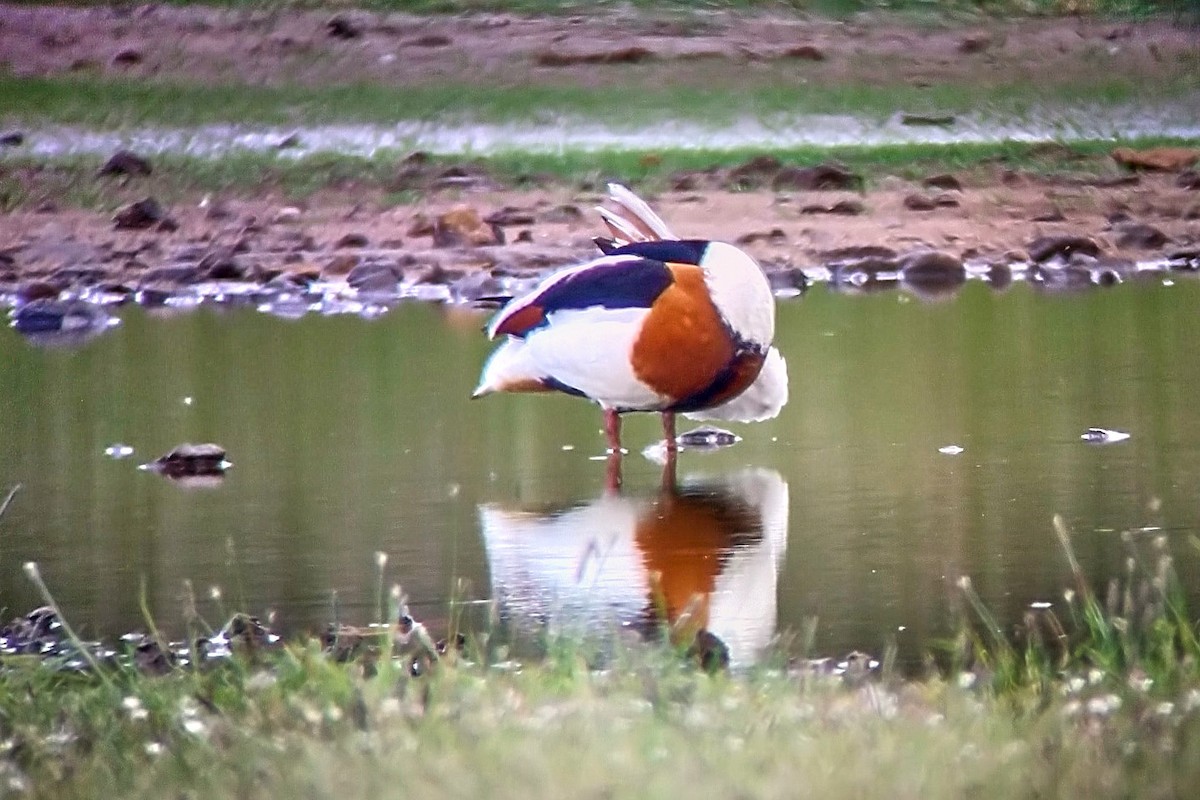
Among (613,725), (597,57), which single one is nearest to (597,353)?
Result: (613,725)

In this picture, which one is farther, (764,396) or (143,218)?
(143,218)

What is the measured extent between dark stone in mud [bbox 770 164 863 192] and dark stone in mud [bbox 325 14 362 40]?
6164mm

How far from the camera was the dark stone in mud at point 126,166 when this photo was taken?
19828 millimetres

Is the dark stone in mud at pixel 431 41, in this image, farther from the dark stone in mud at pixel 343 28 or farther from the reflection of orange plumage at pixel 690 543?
the reflection of orange plumage at pixel 690 543

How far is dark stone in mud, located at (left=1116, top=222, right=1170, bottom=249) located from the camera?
1677 cm

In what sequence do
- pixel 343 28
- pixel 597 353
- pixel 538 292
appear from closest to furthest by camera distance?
pixel 597 353 → pixel 538 292 → pixel 343 28

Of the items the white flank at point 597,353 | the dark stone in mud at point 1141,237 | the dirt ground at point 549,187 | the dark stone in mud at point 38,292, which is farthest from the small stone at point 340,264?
the white flank at point 597,353

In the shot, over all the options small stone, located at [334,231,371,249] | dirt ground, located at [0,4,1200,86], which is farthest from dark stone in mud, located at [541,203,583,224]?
dirt ground, located at [0,4,1200,86]

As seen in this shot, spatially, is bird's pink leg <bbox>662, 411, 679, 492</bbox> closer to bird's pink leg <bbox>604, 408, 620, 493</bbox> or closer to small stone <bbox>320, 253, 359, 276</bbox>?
bird's pink leg <bbox>604, 408, 620, 493</bbox>

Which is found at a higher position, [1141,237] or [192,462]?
[1141,237]

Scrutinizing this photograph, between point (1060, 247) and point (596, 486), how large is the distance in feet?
27.8

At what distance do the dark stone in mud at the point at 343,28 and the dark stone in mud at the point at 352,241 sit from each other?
6325 mm

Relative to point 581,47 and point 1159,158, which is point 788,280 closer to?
point 1159,158

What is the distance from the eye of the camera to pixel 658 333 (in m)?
8.41
